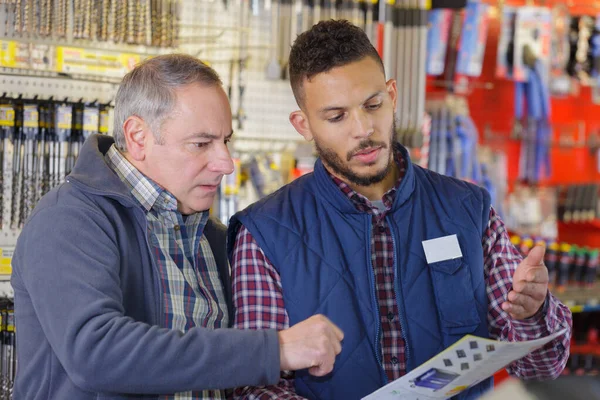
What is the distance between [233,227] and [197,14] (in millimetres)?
2180

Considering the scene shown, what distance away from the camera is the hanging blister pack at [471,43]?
507cm

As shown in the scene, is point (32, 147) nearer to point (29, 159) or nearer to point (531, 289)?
point (29, 159)

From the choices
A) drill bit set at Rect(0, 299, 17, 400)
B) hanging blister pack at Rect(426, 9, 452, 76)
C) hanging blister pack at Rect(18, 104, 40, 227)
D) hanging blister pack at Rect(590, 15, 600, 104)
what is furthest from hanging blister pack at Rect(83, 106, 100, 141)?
hanging blister pack at Rect(590, 15, 600, 104)

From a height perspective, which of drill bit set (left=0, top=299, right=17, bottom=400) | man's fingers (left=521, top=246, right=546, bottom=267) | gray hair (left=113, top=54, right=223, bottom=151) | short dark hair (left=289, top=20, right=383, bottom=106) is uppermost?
short dark hair (left=289, top=20, right=383, bottom=106)

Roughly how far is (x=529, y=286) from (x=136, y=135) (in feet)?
3.53

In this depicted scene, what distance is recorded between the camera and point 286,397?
6.46ft

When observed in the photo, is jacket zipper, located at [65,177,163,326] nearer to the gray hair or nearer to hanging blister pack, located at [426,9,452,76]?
the gray hair

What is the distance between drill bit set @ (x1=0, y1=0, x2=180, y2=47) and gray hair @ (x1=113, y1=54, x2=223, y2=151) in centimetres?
159

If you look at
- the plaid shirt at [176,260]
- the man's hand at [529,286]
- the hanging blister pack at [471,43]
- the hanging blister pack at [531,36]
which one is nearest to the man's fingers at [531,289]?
the man's hand at [529,286]

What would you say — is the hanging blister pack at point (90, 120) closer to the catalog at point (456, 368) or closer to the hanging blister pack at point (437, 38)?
the catalog at point (456, 368)

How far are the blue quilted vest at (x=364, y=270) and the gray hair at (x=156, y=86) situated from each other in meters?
0.42

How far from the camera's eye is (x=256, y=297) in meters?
2.09

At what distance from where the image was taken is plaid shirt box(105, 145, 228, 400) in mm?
1929

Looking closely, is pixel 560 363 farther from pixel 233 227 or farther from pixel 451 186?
pixel 233 227
